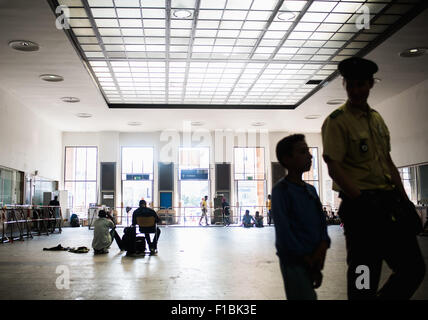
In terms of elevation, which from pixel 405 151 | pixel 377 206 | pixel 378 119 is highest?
pixel 405 151

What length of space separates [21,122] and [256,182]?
1361 cm

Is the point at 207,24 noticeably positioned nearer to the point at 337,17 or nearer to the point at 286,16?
the point at 286,16

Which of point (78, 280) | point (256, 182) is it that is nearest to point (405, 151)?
point (256, 182)

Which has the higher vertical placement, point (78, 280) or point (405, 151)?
point (405, 151)

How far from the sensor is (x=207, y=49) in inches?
502

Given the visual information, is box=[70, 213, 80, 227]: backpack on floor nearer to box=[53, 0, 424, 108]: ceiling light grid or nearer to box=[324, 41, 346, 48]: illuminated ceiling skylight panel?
box=[53, 0, 424, 108]: ceiling light grid

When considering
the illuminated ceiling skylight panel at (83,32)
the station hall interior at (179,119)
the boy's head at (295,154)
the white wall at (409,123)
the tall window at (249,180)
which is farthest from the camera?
the tall window at (249,180)

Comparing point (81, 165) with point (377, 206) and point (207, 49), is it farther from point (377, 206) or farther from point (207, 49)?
point (377, 206)

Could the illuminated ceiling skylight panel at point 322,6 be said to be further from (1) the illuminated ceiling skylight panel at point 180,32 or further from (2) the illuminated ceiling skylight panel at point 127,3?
(2) the illuminated ceiling skylight panel at point 127,3

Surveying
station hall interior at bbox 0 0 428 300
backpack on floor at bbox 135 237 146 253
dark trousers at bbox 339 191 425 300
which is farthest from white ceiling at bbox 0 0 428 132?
dark trousers at bbox 339 191 425 300

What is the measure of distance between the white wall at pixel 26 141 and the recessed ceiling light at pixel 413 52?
1382 centimetres

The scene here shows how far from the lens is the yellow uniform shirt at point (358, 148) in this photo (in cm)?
245

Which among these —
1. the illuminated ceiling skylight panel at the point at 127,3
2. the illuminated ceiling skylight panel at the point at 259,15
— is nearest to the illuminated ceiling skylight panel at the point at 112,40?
the illuminated ceiling skylight panel at the point at 127,3

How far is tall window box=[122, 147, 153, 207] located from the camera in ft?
80.5
